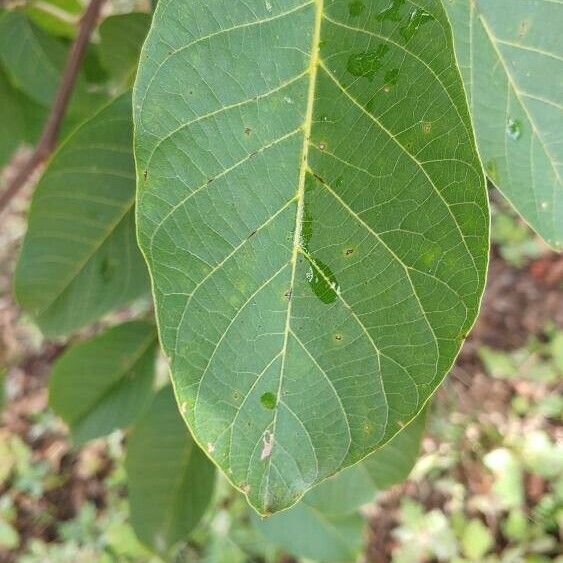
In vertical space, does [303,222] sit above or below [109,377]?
above

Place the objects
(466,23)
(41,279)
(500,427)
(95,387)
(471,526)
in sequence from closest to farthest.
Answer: (466,23) → (41,279) → (95,387) → (471,526) → (500,427)

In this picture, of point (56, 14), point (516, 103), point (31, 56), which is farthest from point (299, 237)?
point (56, 14)

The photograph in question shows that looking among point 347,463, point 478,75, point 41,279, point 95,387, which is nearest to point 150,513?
point 95,387

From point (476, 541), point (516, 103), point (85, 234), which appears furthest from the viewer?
point (476, 541)

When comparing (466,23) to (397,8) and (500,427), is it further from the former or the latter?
(500,427)

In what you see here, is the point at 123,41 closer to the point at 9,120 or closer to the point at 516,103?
the point at 9,120

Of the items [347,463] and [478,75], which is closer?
[347,463]
